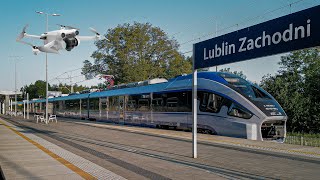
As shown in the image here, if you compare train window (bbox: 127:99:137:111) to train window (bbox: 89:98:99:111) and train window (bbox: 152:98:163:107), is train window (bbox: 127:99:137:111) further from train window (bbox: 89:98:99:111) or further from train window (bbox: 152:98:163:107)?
train window (bbox: 89:98:99:111)

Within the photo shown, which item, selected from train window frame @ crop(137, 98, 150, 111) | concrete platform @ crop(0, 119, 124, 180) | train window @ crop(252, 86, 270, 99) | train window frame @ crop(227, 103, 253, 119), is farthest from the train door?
concrete platform @ crop(0, 119, 124, 180)

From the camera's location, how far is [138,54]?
50938 mm

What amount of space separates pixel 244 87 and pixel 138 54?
117ft

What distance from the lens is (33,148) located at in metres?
11.6

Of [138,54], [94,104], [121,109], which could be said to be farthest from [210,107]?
[138,54]

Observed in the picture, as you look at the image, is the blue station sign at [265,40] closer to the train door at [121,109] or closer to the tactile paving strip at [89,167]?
the tactile paving strip at [89,167]

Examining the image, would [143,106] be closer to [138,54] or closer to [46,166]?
[46,166]

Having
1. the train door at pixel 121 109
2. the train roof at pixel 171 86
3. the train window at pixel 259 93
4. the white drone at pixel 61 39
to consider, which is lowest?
the train door at pixel 121 109

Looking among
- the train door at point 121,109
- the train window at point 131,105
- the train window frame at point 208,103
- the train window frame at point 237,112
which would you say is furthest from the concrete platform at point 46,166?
the train door at point 121,109

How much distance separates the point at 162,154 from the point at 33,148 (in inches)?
181

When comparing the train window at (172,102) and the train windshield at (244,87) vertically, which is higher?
the train windshield at (244,87)

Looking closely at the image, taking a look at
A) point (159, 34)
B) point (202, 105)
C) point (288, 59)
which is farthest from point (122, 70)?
point (202, 105)

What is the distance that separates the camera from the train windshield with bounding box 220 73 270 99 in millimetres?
16156

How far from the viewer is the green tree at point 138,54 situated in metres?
50.0
